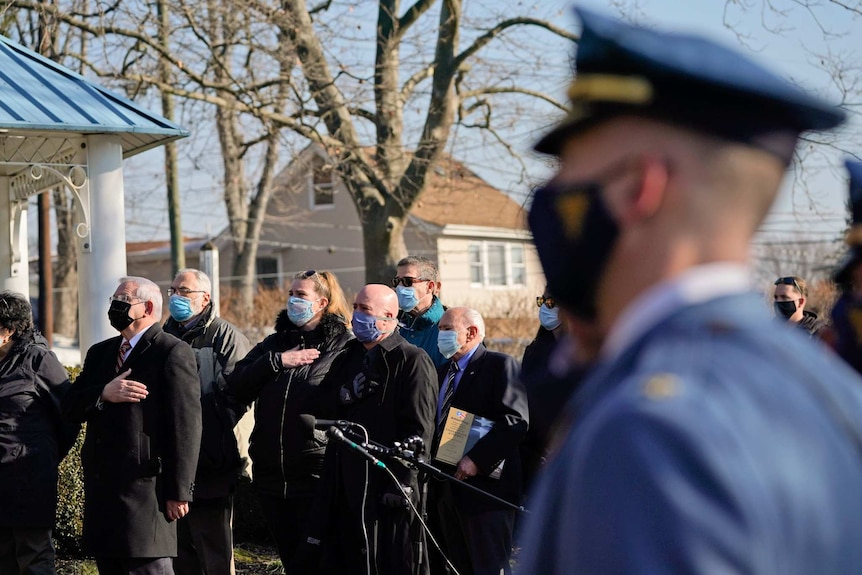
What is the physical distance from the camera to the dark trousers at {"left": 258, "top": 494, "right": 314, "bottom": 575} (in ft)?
23.8

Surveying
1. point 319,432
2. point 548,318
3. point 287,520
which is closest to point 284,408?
point 319,432

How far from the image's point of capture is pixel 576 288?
1.58 metres

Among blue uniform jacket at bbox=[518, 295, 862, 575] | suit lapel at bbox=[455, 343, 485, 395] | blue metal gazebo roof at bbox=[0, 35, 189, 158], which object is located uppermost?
blue metal gazebo roof at bbox=[0, 35, 189, 158]

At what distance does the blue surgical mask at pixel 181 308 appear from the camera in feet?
26.1

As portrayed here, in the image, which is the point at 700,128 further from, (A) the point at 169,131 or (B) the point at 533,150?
(A) the point at 169,131

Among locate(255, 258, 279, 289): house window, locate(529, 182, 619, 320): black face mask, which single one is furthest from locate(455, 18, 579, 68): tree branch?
locate(255, 258, 279, 289): house window

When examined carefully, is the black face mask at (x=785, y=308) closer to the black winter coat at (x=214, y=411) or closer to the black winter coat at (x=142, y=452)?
the black winter coat at (x=214, y=411)

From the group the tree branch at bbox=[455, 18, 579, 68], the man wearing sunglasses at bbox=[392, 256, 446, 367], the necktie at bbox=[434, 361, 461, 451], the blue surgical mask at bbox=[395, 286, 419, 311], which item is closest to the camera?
the necktie at bbox=[434, 361, 461, 451]

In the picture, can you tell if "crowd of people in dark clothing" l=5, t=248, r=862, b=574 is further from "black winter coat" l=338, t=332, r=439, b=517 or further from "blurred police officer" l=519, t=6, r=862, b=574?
"blurred police officer" l=519, t=6, r=862, b=574

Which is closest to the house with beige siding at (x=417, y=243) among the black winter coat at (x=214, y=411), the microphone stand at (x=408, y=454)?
the black winter coat at (x=214, y=411)

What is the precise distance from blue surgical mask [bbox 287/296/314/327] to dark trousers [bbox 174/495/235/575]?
4.22ft

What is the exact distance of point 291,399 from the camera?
7.20 metres

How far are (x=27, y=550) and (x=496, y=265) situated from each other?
34.5m

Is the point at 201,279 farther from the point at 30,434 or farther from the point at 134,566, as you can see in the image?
the point at 134,566
